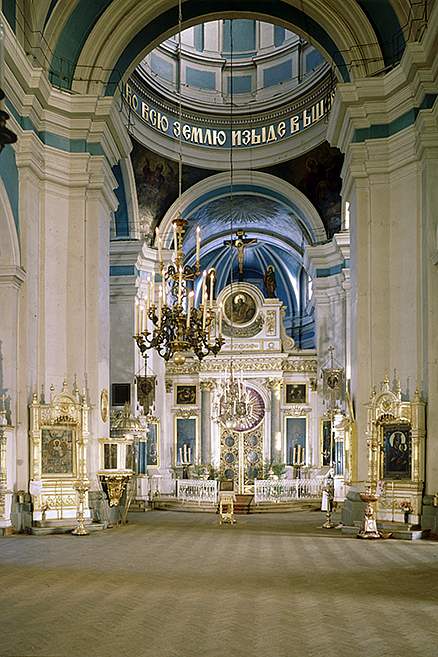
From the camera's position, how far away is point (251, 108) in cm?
2231

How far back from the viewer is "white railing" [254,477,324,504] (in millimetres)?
19395

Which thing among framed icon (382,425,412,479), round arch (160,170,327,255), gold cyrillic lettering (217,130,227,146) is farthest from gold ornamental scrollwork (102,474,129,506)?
gold cyrillic lettering (217,130,227,146)

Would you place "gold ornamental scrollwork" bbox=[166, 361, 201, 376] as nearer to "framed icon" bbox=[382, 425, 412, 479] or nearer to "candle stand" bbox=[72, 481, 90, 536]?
"candle stand" bbox=[72, 481, 90, 536]

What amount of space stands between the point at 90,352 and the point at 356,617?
7.92 metres

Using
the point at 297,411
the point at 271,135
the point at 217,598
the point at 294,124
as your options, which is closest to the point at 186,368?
the point at 297,411

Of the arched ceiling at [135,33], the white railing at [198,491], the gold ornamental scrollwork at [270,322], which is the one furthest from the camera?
the gold ornamental scrollwork at [270,322]

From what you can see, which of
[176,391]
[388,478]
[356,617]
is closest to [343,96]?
[388,478]

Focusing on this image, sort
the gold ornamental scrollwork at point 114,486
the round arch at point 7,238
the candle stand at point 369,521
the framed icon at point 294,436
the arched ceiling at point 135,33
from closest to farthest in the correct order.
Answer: the candle stand at point 369,521, the round arch at point 7,238, the gold ornamental scrollwork at point 114,486, the arched ceiling at point 135,33, the framed icon at point 294,436

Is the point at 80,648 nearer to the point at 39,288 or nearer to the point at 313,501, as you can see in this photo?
the point at 39,288

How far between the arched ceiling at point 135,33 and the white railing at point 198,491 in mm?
10633

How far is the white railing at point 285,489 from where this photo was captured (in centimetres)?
1940

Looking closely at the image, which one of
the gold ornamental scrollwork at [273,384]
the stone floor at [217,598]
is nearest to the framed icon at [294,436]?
the gold ornamental scrollwork at [273,384]

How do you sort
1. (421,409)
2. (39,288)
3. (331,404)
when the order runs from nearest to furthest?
(421,409), (39,288), (331,404)

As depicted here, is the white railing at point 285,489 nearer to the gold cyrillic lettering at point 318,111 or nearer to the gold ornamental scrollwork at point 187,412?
the gold ornamental scrollwork at point 187,412
